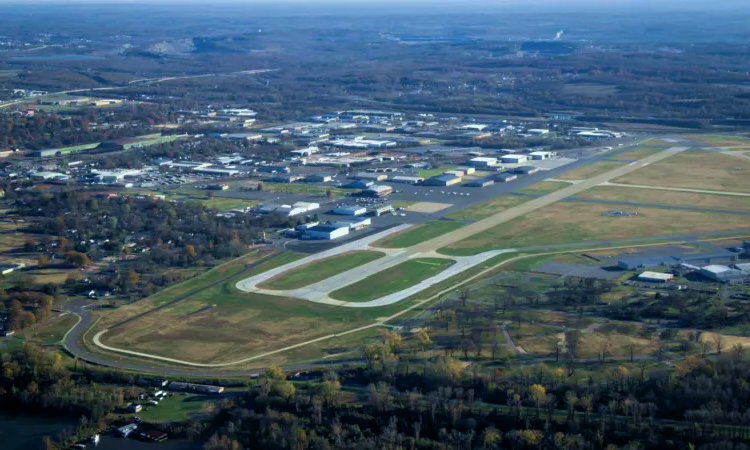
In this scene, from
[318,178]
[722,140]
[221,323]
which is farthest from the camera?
[722,140]

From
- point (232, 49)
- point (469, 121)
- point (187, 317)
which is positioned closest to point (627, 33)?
point (232, 49)

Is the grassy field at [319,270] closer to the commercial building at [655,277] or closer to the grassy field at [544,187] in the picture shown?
the commercial building at [655,277]

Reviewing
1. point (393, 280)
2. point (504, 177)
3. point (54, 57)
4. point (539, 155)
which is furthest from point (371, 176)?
point (54, 57)

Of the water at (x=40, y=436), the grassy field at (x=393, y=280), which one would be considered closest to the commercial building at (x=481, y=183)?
the grassy field at (x=393, y=280)

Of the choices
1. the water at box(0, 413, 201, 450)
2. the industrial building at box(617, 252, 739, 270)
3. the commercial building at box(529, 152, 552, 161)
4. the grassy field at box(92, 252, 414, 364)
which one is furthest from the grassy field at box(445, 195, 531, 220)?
the water at box(0, 413, 201, 450)

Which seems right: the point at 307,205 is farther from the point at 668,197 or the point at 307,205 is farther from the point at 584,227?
the point at 668,197

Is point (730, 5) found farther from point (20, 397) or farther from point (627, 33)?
point (20, 397)

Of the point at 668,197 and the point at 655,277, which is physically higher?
the point at 655,277
